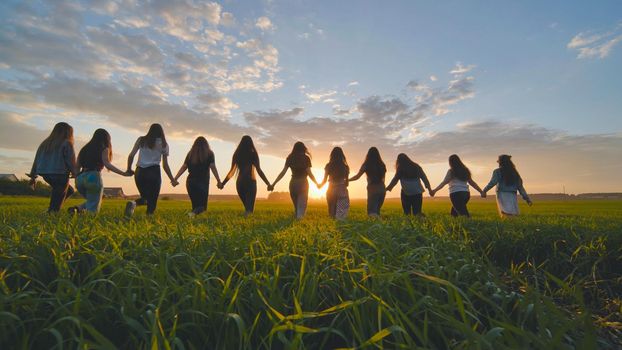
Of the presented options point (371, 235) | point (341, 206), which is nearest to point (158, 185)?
point (341, 206)

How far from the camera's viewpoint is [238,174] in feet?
37.4

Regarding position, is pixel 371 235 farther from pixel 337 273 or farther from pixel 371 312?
pixel 371 312

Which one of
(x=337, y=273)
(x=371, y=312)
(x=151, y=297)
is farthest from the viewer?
(x=337, y=273)

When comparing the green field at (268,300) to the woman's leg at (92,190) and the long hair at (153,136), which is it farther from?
the long hair at (153,136)

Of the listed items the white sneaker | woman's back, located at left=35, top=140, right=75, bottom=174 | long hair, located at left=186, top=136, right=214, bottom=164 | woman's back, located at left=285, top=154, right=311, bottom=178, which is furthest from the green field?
woman's back, located at left=285, top=154, right=311, bottom=178

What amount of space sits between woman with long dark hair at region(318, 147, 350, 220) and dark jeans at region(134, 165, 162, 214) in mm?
5140

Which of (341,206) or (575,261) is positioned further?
(341,206)

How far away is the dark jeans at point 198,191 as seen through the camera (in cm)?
1038

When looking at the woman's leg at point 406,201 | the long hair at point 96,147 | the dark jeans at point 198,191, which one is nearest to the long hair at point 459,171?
the woman's leg at point 406,201

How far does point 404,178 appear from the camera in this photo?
12414 millimetres

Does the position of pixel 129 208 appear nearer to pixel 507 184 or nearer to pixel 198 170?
pixel 198 170

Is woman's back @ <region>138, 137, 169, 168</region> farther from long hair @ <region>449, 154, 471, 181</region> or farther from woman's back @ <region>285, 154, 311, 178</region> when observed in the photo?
long hair @ <region>449, 154, 471, 181</region>

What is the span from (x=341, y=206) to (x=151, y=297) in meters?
9.96

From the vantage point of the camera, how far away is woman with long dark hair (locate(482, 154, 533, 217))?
12148 mm
